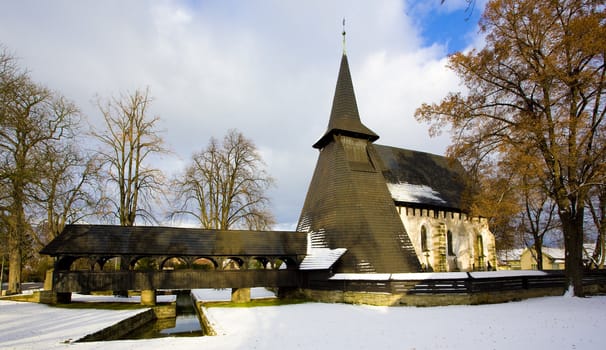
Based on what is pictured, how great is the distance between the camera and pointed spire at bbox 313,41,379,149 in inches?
861

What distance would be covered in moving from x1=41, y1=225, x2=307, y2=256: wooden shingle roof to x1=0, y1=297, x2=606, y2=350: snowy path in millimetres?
2970

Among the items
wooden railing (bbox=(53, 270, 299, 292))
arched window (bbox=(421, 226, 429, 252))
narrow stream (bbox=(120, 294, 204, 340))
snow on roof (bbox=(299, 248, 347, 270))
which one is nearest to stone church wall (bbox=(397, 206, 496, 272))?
arched window (bbox=(421, 226, 429, 252))

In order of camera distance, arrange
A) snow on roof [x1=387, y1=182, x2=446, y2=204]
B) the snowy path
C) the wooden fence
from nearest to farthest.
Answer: the snowy path < the wooden fence < snow on roof [x1=387, y1=182, x2=446, y2=204]

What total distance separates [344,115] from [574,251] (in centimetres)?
1323

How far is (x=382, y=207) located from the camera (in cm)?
1992

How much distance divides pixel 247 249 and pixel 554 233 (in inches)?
928

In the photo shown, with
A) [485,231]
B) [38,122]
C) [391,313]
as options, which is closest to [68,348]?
[38,122]

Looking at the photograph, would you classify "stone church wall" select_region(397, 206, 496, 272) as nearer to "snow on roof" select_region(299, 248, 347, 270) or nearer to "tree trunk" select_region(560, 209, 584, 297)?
"snow on roof" select_region(299, 248, 347, 270)

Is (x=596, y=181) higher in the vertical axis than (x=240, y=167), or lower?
lower

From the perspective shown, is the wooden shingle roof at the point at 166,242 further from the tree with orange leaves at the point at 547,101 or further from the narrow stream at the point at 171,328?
the tree with orange leaves at the point at 547,101

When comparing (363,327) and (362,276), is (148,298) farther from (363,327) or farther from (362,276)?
(363,327)

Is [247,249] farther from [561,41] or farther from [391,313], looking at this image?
[561,41]

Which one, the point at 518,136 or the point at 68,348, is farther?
the point at 518,136

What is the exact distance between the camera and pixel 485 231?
2714 cm
